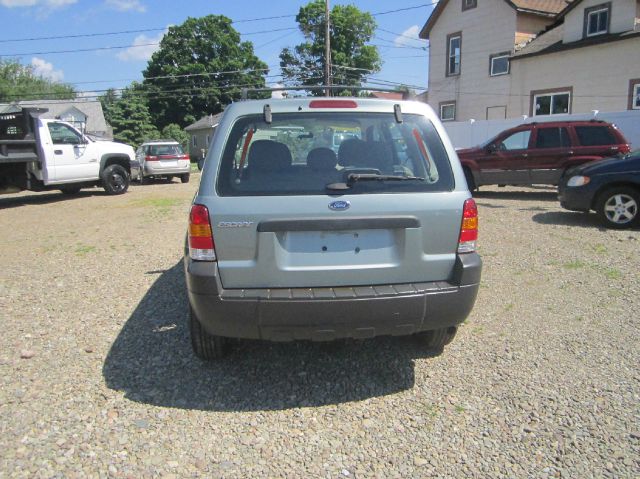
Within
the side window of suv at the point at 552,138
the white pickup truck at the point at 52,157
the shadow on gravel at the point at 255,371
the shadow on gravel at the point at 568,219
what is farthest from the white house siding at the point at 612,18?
the shadow on gravel at the point at 255,371

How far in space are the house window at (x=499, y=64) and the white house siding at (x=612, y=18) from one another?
2919 mm

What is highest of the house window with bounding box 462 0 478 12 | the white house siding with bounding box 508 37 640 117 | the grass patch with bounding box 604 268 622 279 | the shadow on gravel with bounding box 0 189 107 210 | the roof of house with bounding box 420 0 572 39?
the house window with bounding box 462 0 478 12

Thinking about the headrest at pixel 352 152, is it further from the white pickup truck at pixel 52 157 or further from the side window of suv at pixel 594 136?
the white pickup truck at pixel 52 157

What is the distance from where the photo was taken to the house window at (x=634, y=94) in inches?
717

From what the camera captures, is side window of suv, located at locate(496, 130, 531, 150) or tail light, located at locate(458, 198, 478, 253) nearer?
tail light, located at locate(458, 198, 478, 253)

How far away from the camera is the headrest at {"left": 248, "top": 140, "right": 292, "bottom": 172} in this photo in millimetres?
3143

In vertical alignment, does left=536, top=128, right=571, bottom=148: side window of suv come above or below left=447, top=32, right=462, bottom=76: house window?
below

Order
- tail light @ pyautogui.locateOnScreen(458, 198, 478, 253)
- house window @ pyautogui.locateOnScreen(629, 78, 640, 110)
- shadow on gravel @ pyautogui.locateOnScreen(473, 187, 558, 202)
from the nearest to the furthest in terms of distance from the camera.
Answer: tail light @ pyautogui.locateOnScreen(458, 198, 478, 253), shadow on gravel @ pyautogui.locateOnScreen(473, 187, 558, 202), house window @ pyautogui.locateOnScreen(629, 78, 640, 110)

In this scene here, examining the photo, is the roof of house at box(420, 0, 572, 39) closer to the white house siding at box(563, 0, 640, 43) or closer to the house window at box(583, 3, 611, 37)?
the white house siding at box(563, 0, 640, 43)

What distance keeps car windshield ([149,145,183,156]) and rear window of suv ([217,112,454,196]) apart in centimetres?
1709

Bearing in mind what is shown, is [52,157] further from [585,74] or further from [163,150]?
[585,74]

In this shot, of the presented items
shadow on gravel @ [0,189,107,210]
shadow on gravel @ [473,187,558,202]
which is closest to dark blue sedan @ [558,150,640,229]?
shadow on gravel @ [473,187,558,202]

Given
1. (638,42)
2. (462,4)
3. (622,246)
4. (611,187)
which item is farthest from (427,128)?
(462,4)

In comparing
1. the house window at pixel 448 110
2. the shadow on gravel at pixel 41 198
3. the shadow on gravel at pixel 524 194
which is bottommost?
the shadow on gravel at pixel 524 194
